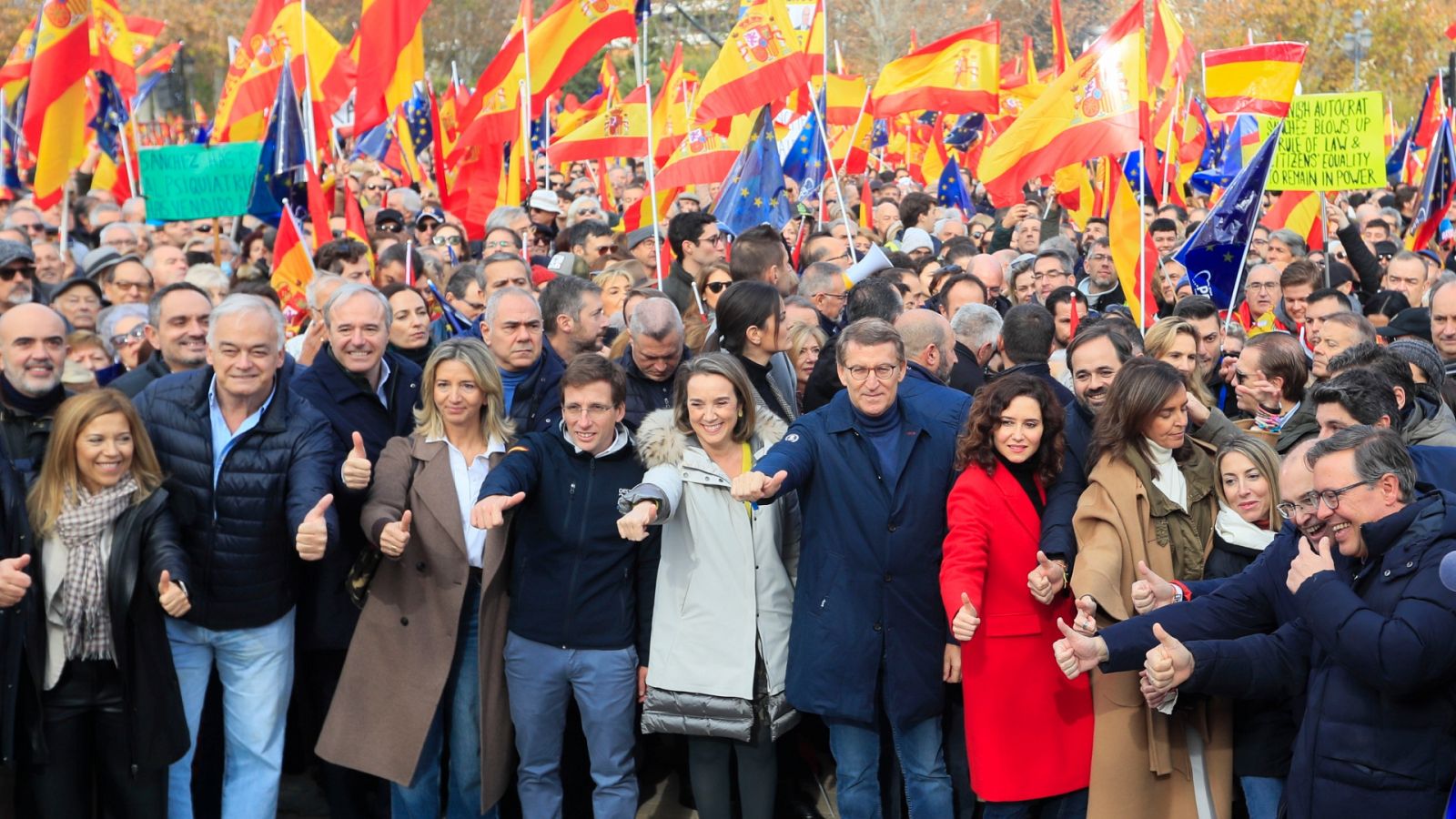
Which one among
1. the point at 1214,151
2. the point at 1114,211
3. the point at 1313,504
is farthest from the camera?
the point at 1214,151

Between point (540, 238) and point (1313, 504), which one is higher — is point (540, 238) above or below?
above

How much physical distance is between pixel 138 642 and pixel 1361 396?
12.9 ft

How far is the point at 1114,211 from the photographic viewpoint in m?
9.01

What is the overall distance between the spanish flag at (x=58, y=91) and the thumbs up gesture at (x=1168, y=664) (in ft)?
27.6

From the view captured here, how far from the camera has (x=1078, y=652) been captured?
4.49 metres

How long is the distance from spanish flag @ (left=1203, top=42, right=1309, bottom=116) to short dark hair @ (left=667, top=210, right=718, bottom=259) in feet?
13.4

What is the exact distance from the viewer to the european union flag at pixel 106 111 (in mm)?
15492

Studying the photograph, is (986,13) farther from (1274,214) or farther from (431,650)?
(431,650)

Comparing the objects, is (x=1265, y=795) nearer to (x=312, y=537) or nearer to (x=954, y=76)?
(x=312, y=537)

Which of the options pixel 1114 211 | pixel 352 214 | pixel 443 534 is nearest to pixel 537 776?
pixel 443 534

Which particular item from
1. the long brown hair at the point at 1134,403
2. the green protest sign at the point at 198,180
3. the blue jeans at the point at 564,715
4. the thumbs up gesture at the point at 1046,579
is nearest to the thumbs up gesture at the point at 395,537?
the blue jeans at the point at 564,715

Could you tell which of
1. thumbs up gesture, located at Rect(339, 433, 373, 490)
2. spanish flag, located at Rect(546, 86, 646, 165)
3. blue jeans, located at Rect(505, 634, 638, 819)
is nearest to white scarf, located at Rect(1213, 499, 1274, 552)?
blue jeans, located at Rect(505, 634, 638, 819)

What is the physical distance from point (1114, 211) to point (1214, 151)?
9962 mm

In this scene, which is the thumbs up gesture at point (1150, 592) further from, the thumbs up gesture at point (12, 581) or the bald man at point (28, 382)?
the bald man at point (28, 382)
